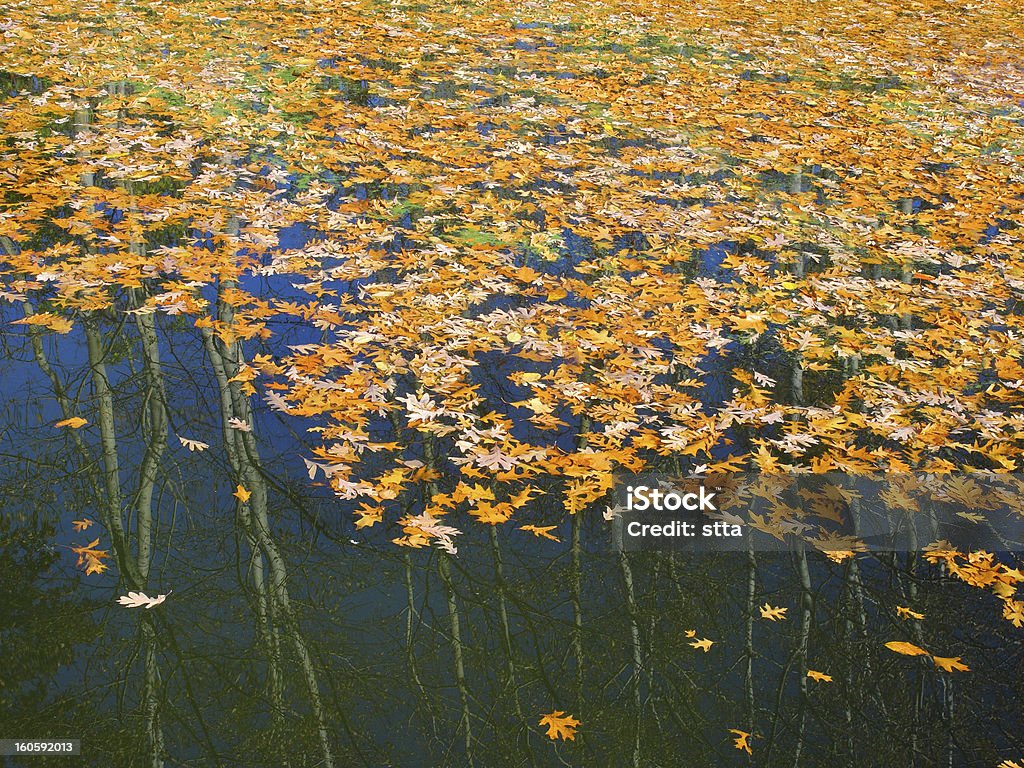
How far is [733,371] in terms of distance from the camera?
6.21 m

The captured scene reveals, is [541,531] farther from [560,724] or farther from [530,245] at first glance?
[530,245]

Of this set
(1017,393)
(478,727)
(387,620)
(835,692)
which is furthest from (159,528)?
(1017,393)

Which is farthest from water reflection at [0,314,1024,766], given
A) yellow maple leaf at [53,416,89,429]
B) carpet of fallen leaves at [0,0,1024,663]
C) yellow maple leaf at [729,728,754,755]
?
carpet of fallen leaves at [0,0,1024,663]

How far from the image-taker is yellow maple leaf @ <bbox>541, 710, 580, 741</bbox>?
12.4 feet

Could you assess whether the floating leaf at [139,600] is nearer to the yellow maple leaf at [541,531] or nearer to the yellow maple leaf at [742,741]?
the yellow maple leaf at [541,531]

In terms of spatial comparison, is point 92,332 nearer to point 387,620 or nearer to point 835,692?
point 387,620

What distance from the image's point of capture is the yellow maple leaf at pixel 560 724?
3783 millimetres

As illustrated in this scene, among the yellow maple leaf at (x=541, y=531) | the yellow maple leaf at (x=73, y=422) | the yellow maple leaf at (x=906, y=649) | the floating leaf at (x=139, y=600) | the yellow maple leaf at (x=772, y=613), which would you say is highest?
the yellow maple leaf at (x=73, y=422)

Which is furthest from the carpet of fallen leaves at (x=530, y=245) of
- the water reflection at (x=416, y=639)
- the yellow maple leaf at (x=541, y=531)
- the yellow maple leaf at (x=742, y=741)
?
the yellow maple leaf at (x=742, y=741)

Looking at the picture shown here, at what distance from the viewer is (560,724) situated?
383cm

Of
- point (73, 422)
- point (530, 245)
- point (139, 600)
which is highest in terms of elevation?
point (530, 245)

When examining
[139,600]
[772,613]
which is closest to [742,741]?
[772,613]

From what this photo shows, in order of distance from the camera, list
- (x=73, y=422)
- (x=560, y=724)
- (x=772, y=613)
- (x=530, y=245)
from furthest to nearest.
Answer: (x=530, y=245) → (x=73, y=422) → (x=772, y=613) → (x=560, y=724)

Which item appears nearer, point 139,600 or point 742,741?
point 742,741
